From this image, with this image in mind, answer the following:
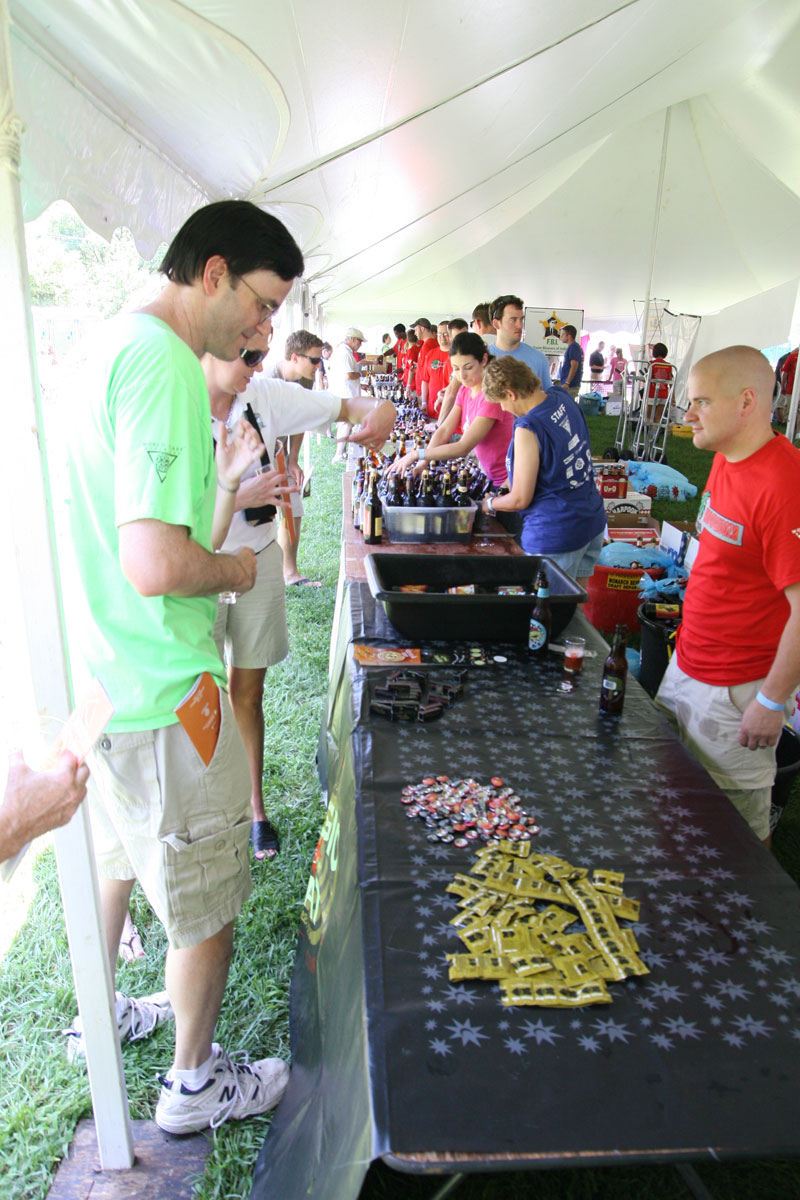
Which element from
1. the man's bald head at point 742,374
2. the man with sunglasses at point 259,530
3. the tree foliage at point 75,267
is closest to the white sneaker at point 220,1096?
the man with sunglasses at point 259,530

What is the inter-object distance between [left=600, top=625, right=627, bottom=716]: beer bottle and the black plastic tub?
28 centimetres

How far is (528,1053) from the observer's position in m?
1.01

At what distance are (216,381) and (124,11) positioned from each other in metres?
0.86

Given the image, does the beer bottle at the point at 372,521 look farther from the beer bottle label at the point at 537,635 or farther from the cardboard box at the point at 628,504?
the cardboard box at the point at 628,504

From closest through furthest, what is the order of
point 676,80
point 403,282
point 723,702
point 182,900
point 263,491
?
point 182,900 < point 263,491 < point 723,702 < point 676,80 < point 403,282

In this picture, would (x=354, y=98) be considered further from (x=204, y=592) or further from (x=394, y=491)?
(x=204, y=592)

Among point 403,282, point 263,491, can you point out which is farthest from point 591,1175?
point 403,282

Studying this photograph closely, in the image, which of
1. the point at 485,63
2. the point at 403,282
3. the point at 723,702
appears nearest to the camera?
the point at 723,702

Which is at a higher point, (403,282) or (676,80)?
(676,80)

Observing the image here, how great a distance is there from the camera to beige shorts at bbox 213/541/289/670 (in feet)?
8.58

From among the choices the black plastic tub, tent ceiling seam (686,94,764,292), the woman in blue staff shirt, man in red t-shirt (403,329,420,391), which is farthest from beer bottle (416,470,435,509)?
tent ceiling seam (686,94,764,292)

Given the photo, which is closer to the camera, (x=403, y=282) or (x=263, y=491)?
(x=263, y=491)

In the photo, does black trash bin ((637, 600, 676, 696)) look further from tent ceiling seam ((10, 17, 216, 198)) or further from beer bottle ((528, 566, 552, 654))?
tent ceiling seam ((10, 17, 216, 198))

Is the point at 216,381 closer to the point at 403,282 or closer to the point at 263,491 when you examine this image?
the point at 263,491
